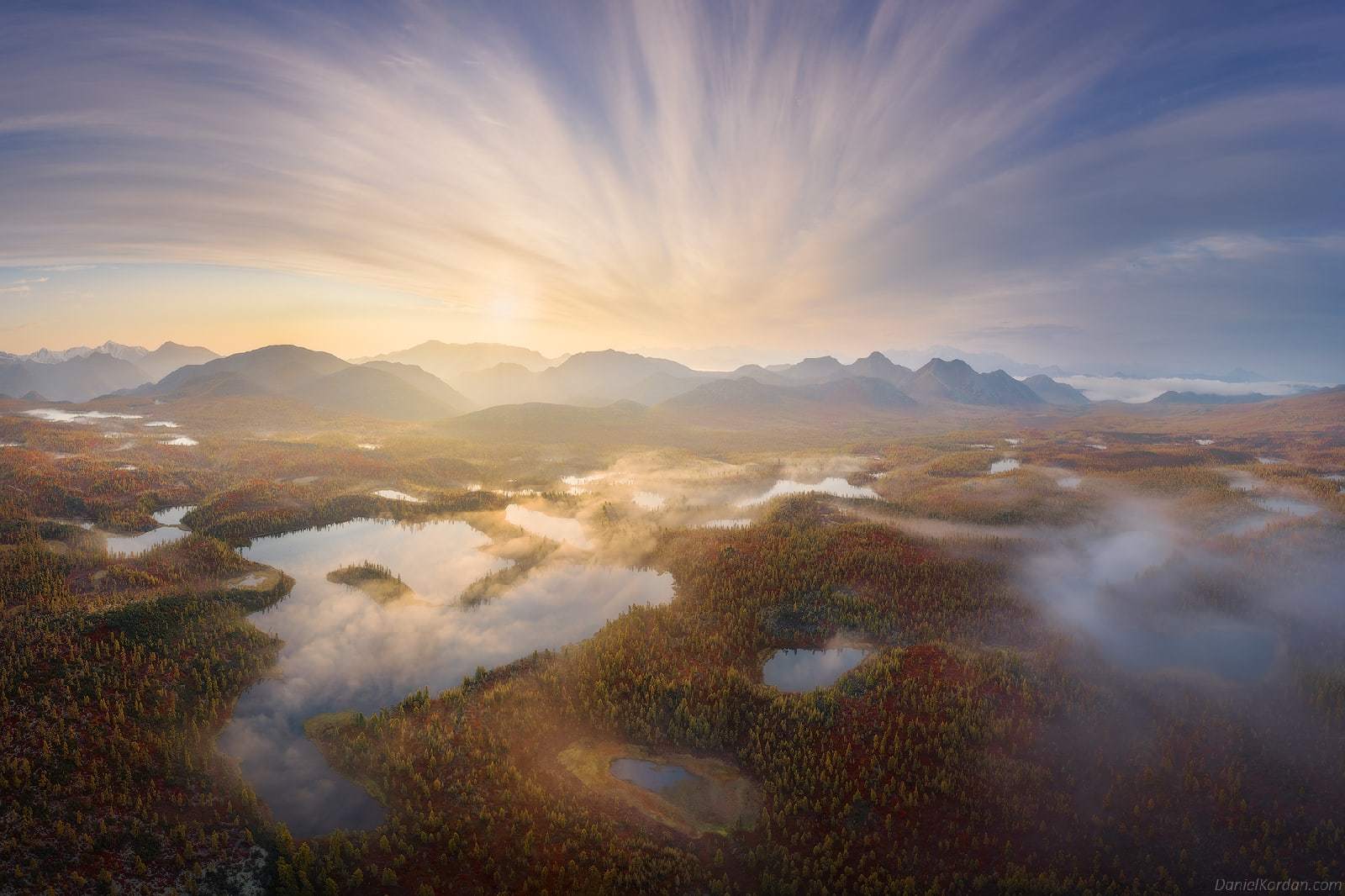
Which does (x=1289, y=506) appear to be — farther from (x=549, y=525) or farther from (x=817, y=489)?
(x=549, y=525)

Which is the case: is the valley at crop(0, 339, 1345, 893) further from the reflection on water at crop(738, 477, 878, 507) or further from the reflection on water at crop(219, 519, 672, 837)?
the reflection on water at crop(738, 477, 878, 507)

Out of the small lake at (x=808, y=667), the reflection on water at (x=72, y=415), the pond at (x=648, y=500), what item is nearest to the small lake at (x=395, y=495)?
the pond at (x=648, y=500)

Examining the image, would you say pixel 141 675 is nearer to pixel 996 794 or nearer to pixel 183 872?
pixel 183 872

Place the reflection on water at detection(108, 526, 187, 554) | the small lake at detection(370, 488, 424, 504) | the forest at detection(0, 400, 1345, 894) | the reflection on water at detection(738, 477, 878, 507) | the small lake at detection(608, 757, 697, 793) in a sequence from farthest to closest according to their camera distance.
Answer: the reflection on water at detection(738, 477, 878, 507)
the small lake at detection(370, 488, 424, 504)
the reflection on water at detection(108, 526, 187, 554)
the small lake at detection(608, 757, 697, 793)
the forest at detection(0, 400, 1345, 894)

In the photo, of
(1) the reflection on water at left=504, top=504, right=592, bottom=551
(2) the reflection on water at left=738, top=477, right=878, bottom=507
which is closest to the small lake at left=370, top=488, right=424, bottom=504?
(1) the reflection on water at left=504, top=504, right=592, bottom=551

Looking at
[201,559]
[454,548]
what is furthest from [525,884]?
[201,559]

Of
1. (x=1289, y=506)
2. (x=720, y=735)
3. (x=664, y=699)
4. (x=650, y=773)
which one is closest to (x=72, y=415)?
(x=664, y=699)

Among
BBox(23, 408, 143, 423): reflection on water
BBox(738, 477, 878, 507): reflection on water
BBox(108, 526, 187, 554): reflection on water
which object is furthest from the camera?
BBox(23, 408, 143, 423): reflection on water
